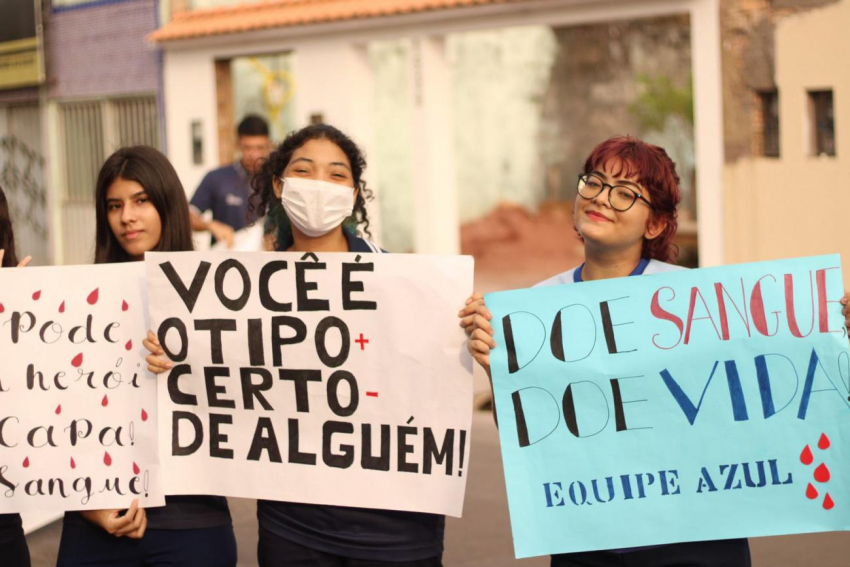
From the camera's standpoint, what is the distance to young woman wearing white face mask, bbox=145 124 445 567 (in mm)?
3123

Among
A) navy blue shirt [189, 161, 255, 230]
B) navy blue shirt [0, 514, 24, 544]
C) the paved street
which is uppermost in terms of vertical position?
navy blue shirt [189, 161, 255, 230]

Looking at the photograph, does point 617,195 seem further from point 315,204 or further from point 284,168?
point 284,168

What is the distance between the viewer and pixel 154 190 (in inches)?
140

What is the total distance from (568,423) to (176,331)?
117cm

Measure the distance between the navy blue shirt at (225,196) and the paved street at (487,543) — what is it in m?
2.43

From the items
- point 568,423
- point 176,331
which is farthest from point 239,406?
point 568,423

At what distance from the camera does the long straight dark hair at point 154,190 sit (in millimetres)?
3547

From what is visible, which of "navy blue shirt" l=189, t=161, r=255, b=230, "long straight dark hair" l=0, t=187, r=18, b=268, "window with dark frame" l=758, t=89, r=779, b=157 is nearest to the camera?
"long straight dark hair" l=0, t=187, r=18, b=268

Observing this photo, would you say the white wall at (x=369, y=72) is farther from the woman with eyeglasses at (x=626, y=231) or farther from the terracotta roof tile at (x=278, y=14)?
the woman with eyeglasses at (x=626, y=231)

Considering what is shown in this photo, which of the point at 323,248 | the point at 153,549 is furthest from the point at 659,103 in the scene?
the point at 153,549

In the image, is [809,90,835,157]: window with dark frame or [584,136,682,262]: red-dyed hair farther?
[809,90,835,157]: window with dark frame

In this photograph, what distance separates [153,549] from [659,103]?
15610 millimetres

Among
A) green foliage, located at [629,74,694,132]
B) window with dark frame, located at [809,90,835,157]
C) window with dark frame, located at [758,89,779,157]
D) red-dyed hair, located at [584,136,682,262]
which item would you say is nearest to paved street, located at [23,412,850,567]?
red-dyed hair, located at [584,136,682,262]

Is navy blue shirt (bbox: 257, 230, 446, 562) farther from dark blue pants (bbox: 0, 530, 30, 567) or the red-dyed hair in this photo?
the red-dyed hair
